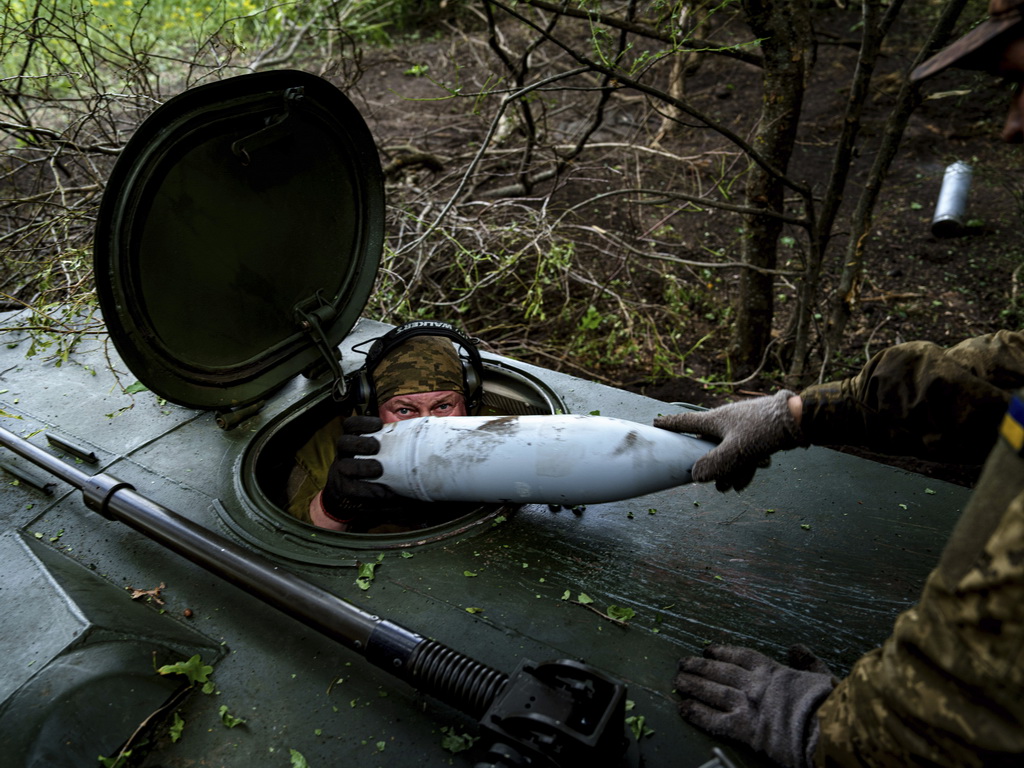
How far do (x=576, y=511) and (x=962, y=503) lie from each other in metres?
1.14

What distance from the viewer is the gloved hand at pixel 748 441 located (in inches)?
73.0

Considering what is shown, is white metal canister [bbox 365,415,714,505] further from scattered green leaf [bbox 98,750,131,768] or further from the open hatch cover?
scattered green leaf [bbox 98,750,131,768]

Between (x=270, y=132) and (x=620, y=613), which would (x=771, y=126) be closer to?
(x=270, y=132)

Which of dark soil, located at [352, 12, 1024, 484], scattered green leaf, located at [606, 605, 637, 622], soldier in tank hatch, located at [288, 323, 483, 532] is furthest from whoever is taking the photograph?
dark soil, located at [352, 12, 1024, 484]

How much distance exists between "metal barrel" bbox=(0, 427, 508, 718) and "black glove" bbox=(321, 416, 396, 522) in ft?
A: 0.98

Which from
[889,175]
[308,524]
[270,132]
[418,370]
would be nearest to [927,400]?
[418,370]

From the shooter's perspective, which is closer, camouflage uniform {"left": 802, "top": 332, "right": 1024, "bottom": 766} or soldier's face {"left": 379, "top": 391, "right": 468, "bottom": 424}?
camouflage uniform {"left": 802, "top": 332, "right": 1024, "bottom": 766}

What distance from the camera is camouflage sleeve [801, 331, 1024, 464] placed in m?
1.67

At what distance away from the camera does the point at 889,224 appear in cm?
592

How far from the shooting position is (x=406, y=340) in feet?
8.97

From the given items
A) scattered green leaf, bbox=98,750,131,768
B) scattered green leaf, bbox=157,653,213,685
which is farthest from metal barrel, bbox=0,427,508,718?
scattered green leaf, bbox=98,750,131,768

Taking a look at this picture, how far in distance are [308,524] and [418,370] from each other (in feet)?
2.34

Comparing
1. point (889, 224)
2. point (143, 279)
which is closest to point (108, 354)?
point (143, 279)

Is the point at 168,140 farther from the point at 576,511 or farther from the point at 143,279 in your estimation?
the point at 576,511
